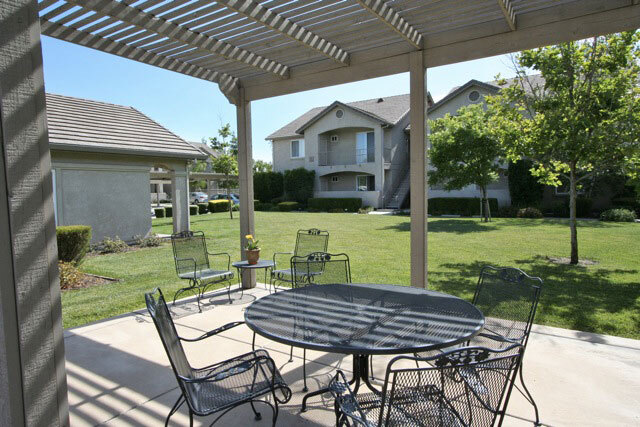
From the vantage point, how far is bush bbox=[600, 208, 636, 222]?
52.5 ft

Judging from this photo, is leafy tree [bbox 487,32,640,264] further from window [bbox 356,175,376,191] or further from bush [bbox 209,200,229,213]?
bush [bbox 209,200,229,213]

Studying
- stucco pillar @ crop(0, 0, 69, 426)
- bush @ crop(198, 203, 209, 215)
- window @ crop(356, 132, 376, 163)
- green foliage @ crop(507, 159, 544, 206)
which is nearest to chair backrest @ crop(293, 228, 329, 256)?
stucco pillar @ crop(0, 0, 69, 426)

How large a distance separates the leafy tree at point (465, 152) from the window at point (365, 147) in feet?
31.9

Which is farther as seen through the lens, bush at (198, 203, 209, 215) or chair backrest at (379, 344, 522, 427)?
bush at (198, 203, 209, 215)

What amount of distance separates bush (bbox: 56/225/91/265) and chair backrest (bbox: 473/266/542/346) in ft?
27.3

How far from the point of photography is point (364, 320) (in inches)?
109

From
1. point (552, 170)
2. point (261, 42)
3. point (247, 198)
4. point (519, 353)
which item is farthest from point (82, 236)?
point (552, 170)

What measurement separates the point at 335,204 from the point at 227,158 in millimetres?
7385

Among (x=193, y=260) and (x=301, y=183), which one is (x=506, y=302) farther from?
(x=301, y=183)

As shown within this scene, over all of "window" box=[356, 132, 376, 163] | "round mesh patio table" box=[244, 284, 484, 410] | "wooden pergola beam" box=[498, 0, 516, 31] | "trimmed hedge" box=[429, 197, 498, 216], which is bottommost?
"round mesh patio table" box=[244, 284, 484, 410]

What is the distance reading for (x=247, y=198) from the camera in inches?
253

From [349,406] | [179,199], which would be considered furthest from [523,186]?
[349,406]

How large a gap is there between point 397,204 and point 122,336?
2231 centimetres

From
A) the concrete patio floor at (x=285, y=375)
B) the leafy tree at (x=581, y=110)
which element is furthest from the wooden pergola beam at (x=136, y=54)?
the leafy tree at (x=581, y=110)
